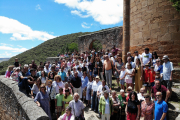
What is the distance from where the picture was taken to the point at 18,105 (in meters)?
4.79

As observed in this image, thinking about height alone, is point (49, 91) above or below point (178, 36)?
below

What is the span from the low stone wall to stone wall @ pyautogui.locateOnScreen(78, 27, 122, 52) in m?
11.2

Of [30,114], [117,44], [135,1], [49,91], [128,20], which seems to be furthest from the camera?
[117,44]

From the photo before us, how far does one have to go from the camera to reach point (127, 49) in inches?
337

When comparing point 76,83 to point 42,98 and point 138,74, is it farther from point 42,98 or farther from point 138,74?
point 138,74

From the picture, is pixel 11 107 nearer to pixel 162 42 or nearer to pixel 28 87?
pixel 28 87

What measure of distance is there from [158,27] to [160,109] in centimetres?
440

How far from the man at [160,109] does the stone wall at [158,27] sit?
3339 mm

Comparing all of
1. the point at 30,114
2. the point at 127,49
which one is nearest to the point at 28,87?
the point at 30,114

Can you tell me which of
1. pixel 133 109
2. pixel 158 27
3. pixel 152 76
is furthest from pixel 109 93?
pixel 158 27

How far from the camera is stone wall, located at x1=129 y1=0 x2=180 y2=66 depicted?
20.6ft

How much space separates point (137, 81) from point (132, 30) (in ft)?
11.2

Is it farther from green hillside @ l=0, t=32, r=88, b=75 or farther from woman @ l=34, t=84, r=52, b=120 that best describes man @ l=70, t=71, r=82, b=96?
green hillside @ l=0, t=32, r=88, b=75

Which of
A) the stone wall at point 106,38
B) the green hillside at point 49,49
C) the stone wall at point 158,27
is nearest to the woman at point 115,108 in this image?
the stone wall at point 158,27
